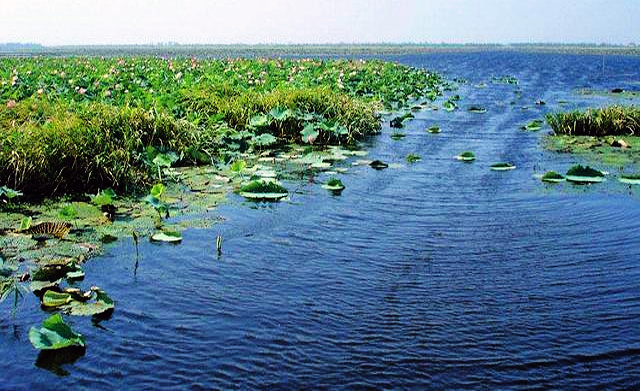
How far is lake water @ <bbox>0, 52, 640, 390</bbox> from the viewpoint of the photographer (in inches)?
152

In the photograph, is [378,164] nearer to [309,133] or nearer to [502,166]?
[502,166]

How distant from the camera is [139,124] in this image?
31.6 ft

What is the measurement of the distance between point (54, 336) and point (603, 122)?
11.9 meters

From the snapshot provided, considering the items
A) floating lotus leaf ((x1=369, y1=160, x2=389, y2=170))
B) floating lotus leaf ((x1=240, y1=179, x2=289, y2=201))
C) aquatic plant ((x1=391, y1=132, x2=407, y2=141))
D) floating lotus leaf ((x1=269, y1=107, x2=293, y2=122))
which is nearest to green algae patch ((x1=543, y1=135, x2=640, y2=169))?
aquatic plant ((x1=391, y1=132, x2=407, y2=141))

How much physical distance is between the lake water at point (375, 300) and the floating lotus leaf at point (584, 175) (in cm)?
41

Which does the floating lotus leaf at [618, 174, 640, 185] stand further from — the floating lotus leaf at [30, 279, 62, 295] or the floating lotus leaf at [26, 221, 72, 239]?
the floating lotus leaf at [30, 279, 62, 295]

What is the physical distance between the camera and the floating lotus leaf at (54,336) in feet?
13.0

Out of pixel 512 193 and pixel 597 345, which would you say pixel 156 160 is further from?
pixel 597 345

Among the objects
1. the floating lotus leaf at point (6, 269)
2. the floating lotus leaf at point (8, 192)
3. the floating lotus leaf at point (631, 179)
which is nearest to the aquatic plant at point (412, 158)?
the floating lotus leaf at point (631, 179)

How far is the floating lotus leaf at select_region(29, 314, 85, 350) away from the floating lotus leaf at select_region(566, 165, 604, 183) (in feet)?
23.4

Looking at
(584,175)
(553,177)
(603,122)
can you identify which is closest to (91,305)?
(553,177)

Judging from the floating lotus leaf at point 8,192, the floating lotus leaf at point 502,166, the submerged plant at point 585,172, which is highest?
the floating lotus leaf at point 8,192

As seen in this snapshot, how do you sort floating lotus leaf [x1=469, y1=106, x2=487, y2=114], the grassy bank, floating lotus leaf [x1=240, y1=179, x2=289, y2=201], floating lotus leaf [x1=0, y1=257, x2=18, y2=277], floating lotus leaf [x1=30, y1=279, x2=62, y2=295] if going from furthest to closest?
floating lotus leaf [x1=469, y1=106, x2=487, y2=114], floating lotus leaf [x1=240, y1=179, x2=289, y2=201], the grassy bank, floating lotus leaf [x1=0, y1=257, x2=18, y2=277], floating lotus leaf [x1=30, y1=279, x2=62, y2=295]

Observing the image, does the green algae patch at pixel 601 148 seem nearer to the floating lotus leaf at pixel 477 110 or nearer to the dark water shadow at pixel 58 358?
the floating lotus leaf at pixel 477 110
